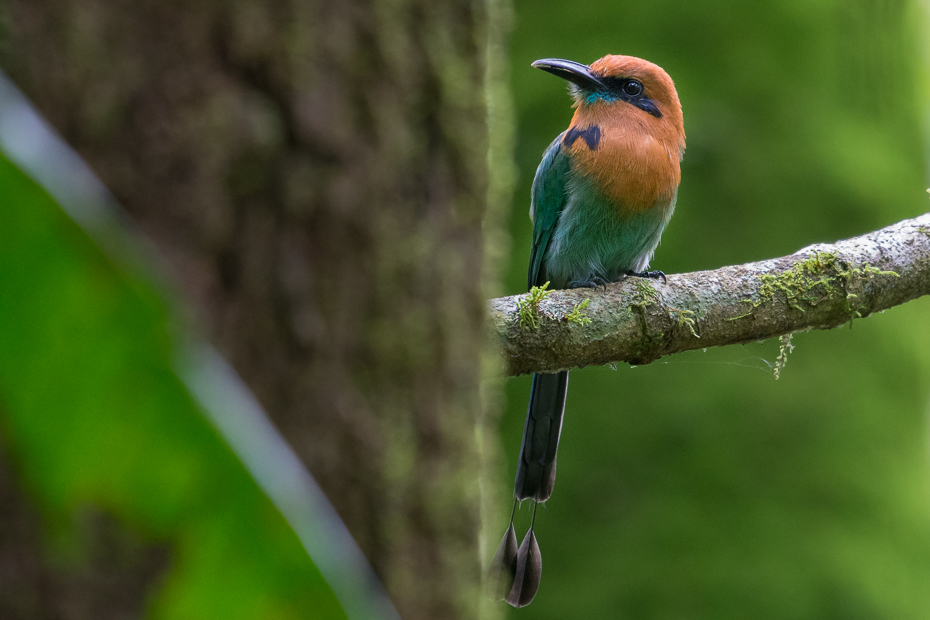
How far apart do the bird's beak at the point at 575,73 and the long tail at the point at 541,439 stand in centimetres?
113

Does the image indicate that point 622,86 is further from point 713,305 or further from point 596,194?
point 713,305

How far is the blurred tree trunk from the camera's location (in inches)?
23.5

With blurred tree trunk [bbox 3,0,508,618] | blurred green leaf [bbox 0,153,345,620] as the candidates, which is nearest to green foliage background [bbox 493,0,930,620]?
blurred tree trunk [bbox 3,0,508,618]

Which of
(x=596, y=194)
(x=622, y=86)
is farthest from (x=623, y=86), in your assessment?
(x=596, y=194)

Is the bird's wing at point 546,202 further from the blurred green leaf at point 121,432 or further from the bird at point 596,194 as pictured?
the blurred green leaf at point 121,432

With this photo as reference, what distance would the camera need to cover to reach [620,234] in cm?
307

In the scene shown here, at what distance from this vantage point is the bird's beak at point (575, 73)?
3.19 m

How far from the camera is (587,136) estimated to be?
3.12m

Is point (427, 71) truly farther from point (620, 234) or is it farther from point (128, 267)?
point (620, 234)

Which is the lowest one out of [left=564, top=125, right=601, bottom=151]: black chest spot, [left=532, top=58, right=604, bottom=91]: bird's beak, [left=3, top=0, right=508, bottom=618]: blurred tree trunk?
[left=564, top=125, right=601, bottom=151]: black chest spot

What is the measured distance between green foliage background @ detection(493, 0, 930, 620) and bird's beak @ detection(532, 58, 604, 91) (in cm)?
149

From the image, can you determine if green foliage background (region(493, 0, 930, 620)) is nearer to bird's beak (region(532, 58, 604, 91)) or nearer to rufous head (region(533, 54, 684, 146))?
rufous head (region(533, 54, 684, 146))

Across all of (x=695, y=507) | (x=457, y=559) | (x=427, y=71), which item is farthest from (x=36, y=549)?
(x=695, y=507)

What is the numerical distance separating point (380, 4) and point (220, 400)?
21.8 inches
